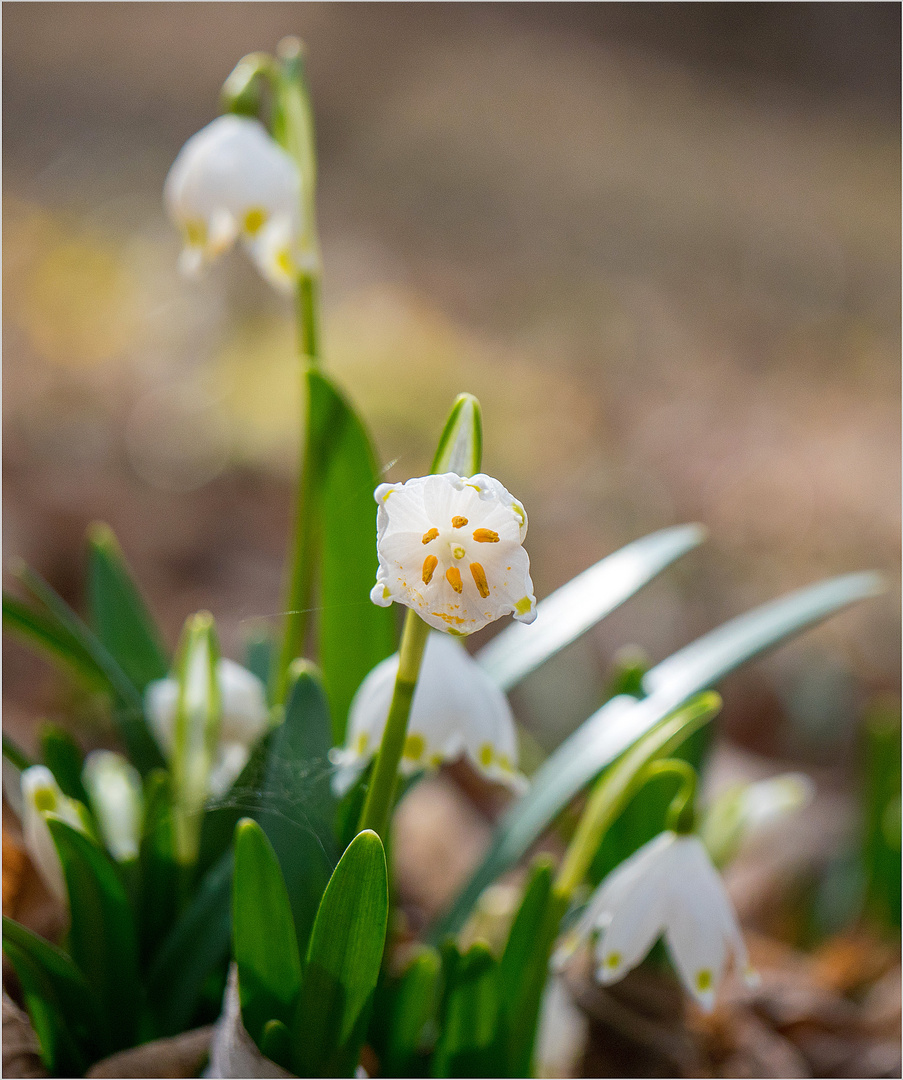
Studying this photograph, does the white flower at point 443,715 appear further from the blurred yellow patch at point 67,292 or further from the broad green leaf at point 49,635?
the blurred yellow patch at point 67,292

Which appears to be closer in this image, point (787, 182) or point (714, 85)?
point (787, 182)

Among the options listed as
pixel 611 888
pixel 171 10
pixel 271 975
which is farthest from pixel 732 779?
pixel 171 10

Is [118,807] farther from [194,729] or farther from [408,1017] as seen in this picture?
[408,1017]

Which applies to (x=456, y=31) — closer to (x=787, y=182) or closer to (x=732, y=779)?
(x=787, y=182)

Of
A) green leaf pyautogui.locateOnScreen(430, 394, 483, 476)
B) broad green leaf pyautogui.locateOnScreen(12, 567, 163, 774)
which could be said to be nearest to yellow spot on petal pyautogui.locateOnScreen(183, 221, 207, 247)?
broad green leaf pyautogui.locateOnScreen(12, 567, 163, 774)

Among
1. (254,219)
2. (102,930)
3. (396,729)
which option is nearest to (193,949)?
(102,930)

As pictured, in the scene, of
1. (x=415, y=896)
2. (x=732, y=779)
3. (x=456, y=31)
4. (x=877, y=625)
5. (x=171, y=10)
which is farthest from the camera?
(x=456, y=31)

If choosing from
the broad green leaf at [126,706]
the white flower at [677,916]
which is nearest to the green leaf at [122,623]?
the broad green leaf at [126,706]
